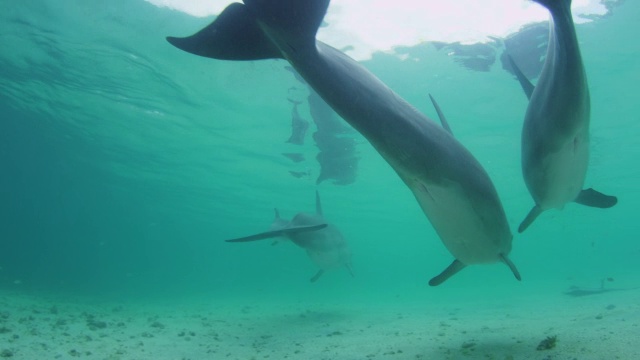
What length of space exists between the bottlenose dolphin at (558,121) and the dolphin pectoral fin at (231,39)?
184 centimetres

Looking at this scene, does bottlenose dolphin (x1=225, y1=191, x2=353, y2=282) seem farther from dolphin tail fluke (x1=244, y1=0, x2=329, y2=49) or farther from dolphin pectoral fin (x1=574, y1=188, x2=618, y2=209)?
dolphin tail fluke (x1=244, y1=0, x2=329, y2=49)

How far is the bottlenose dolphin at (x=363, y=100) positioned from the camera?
231 centimetres

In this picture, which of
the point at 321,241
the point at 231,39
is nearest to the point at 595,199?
the point at 231,39

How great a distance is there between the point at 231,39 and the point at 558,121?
2.53 meters

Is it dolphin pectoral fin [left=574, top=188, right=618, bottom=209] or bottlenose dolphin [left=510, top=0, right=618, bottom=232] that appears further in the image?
dolphin pectoral fin [left=574, top=188, right=618, bottom=209]

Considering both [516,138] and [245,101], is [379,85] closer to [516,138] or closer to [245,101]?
[245,101]

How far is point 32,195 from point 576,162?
7558cm

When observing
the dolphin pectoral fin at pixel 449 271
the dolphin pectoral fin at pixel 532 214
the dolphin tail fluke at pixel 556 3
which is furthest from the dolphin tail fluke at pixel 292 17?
the dolphin pectoral fin at pixel 532 214

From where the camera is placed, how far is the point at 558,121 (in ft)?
8.82

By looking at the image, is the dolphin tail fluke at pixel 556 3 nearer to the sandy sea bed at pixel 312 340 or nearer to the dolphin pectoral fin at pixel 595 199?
the dolphin pectoral fin at pixel 595 199

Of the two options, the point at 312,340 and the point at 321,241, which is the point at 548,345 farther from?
the point at 321,241

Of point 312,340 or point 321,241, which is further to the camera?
point 321,241

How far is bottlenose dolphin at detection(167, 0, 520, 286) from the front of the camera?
7.58ft

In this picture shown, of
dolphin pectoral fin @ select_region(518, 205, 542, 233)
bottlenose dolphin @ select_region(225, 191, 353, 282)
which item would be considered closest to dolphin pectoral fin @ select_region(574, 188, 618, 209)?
dolphin pectoral fin @ select_region(518, 205, 542, 233)
